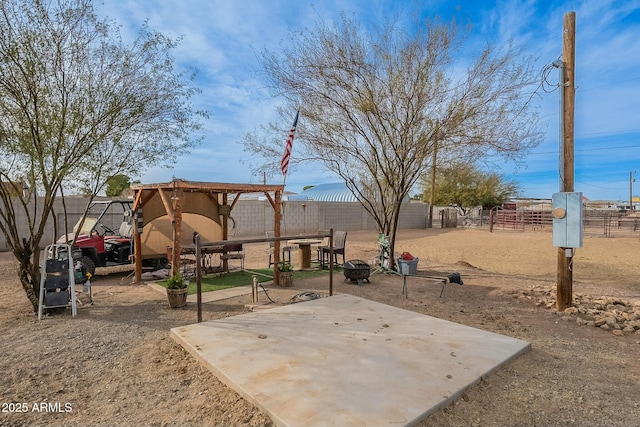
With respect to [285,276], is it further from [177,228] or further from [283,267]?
[177,228]

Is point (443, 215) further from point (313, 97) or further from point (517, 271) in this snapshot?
point (313, 97)

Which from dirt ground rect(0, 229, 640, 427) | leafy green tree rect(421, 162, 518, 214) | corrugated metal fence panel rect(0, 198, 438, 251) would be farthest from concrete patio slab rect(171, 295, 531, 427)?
leafy green tree rect(421, 162, 518, 214)

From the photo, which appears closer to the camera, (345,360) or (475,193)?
(345,360)

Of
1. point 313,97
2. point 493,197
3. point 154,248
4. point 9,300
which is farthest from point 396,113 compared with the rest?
point 493,197

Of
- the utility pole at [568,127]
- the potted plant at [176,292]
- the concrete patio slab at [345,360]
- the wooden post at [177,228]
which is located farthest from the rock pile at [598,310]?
the wooden post at [177,228]

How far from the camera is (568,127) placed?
534cm

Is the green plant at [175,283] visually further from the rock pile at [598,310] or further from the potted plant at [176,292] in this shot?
the rock pile at [598,310]

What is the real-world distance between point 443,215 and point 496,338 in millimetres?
22964

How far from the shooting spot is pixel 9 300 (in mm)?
→ 5828

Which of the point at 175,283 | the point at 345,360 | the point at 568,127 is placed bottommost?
the point at 345,360

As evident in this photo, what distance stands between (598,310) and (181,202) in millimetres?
6550

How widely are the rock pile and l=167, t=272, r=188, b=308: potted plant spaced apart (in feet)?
17.7

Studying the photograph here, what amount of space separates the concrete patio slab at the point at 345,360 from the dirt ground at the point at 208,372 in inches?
4.8

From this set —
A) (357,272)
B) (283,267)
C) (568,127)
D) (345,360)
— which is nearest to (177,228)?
(283,267)
